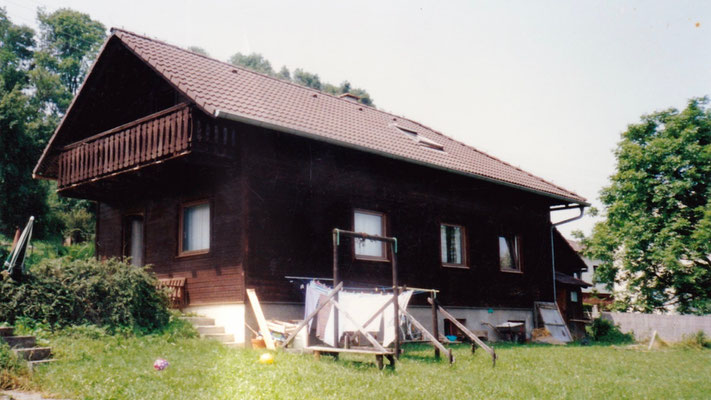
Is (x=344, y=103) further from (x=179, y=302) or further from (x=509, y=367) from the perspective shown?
(x=509, y=367)

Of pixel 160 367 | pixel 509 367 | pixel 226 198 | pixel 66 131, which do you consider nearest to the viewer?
pixel 160 367

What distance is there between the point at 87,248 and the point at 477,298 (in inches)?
621

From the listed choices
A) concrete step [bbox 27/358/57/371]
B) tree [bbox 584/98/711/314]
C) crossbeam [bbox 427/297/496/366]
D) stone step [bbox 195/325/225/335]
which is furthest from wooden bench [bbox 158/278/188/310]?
tree [bbox 584/98/711/314]

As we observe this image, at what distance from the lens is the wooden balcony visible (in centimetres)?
1242

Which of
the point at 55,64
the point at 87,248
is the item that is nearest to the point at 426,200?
the point at 87,248

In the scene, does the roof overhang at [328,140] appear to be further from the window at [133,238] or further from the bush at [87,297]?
the window at [133,238]

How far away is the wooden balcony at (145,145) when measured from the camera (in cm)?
1242

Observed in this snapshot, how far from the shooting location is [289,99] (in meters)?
15.8

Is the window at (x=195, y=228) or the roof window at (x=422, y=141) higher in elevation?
the roof window at (x=422, y=141)

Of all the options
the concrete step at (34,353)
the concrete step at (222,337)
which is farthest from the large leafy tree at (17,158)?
the concrete step at (34,353)

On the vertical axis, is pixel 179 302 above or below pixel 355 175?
below

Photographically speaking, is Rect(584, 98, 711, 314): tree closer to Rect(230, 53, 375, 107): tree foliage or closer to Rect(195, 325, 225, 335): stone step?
Rect(195, 325, 225, 335): stone step

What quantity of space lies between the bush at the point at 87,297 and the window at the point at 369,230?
15.1 feet

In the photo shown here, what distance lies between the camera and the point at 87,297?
11.3m
